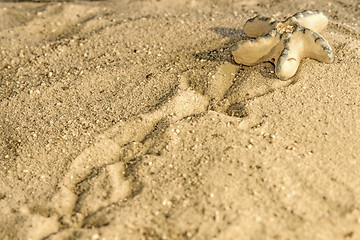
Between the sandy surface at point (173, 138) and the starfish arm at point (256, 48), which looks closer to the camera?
the sandy surface at point (173, 138)

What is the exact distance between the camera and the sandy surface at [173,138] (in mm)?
2064

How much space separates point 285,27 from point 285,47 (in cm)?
21

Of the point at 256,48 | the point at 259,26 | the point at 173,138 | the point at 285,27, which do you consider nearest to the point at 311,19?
the point at 285,27

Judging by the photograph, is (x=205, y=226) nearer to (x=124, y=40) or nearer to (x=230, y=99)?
(x=230, y=99)

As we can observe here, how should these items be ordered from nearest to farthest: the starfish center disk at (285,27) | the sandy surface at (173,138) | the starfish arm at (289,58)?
the sandy surface at (173,138) < the starfish arm at (289,58) < the starfish center disk at (285,27)

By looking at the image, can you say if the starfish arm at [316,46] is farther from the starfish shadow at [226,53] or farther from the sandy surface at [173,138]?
the starfish shadow at [226,53]

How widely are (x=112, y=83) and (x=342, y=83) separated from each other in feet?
5.19

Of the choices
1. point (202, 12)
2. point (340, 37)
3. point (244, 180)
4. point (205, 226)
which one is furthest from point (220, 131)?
point (202, 12)

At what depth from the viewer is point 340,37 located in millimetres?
3256

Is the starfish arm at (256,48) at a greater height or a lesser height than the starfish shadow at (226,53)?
greater

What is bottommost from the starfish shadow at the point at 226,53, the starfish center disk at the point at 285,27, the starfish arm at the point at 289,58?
the starfish shadow at the point at 226,53

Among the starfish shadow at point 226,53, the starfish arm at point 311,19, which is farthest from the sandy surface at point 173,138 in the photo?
the starfish arm at point 311,19

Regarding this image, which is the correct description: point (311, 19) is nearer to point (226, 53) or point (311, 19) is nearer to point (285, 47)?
point (285, 47)

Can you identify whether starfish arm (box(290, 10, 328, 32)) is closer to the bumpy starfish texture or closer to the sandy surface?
the bumpy starfish texture
